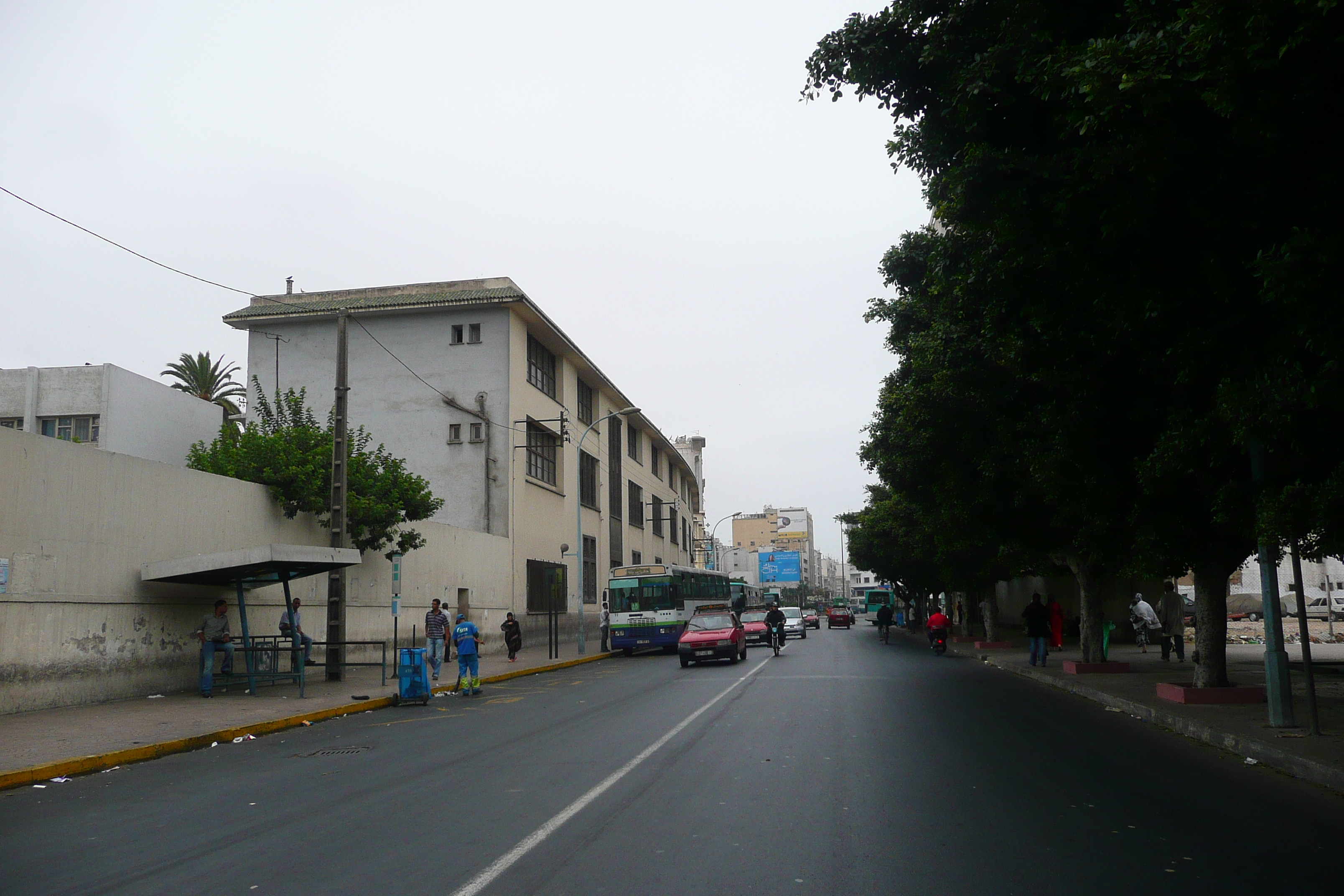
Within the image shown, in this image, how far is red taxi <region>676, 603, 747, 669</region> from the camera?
27984 millimetres

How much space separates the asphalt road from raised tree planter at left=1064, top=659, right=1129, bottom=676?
7.34 meters

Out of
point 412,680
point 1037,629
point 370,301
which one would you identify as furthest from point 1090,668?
point 370,301

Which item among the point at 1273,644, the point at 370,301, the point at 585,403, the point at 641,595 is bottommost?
the point at 1273,644

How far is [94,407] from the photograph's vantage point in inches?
1435

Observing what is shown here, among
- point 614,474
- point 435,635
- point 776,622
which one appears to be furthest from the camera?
point 614,474

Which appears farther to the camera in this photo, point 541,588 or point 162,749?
point 541,588

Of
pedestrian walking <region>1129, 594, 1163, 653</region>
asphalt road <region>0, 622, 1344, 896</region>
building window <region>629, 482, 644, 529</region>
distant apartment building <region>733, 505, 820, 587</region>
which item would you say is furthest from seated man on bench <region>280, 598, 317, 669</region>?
distant apartment building <region>733, 505, 820, 587</region>

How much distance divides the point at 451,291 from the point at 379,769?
32.9 meters

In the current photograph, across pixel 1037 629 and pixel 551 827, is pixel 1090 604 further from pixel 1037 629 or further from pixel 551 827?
pixel 551 827

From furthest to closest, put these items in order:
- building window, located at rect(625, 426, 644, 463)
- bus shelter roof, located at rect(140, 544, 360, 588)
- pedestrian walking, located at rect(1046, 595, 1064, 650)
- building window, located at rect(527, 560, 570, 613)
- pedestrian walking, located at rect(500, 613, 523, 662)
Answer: building window, located at rect(625, 426, 644, 463) < building window, located at rect(527, 560, 570, 613) < pedestrian walking, located at rect(500, 613, 523, 662) < pedestrian walking, located at rect(1046, 595, 1064, 650) < bus shelter roof, located at rect(140, 544, 360, 588)

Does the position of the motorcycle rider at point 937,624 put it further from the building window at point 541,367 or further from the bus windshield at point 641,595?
the building window at point 541,367

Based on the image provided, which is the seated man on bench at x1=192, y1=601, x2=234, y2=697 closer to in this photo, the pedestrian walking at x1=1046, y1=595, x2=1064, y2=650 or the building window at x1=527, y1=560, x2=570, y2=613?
the building window at x1=527, y1=560, x2=570, y2=613

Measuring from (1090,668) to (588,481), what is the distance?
33.7m

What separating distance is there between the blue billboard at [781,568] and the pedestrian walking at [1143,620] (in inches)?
2829
